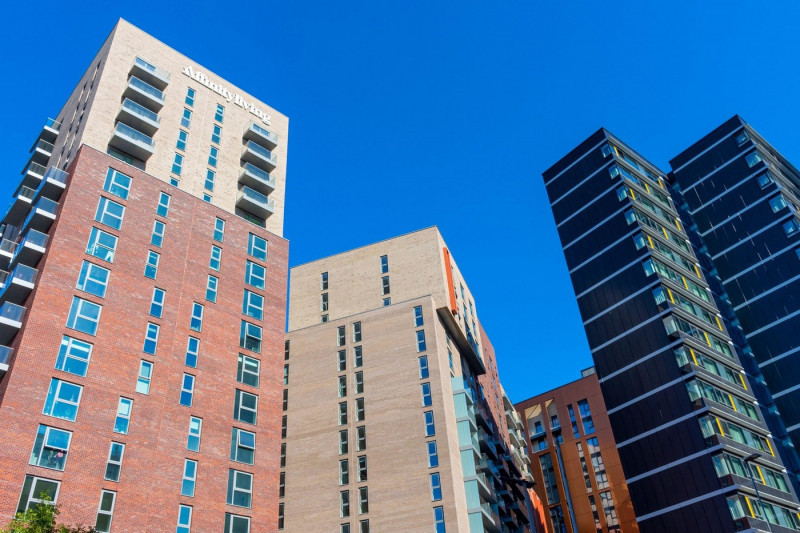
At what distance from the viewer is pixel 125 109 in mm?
58250

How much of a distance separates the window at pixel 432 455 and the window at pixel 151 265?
31124mm

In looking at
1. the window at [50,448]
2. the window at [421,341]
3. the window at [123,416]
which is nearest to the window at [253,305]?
the window at [123,416]

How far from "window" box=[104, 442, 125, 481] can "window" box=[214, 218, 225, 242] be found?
19.8 meters

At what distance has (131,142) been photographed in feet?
187

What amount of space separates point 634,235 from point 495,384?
3244 centimetres

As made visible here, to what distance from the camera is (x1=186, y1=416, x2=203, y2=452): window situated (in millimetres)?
46719

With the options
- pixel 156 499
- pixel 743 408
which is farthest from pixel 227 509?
pixel 743 408

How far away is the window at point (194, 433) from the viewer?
46.7 m

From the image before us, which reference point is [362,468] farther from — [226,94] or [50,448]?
[226,94]

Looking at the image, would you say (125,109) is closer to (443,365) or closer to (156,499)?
(156,499)

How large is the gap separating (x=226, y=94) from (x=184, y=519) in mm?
41075

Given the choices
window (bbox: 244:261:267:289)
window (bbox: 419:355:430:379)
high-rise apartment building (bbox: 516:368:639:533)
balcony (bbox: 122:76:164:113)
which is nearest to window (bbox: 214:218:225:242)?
window (bbox: 244:261:267:289)

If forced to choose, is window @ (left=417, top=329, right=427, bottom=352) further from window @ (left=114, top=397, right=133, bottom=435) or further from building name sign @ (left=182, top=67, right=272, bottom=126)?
window @ (left=114, top=397, right=133, bottom=435)

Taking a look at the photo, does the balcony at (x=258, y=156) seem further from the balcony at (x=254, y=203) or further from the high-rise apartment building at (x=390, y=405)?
the high-rise apartment building at (x=390, y=405)
